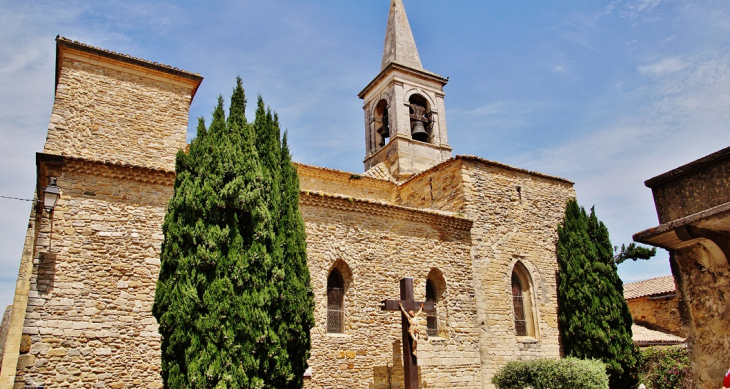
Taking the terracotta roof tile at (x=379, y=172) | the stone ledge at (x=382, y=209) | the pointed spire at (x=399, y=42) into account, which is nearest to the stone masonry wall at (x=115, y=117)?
the stone ledge at (x=382, y=209)

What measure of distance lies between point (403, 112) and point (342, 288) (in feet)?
40.6

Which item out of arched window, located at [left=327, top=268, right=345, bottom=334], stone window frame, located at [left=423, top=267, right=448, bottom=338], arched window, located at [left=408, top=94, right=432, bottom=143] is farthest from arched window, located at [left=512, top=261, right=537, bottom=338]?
arched window, located at [left=408, top=94, right=432, bottom=143]

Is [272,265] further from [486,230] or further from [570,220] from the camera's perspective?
[570,220]

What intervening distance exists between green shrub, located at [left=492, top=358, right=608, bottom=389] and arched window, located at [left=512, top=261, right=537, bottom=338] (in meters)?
1.67

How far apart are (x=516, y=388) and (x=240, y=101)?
31.4ft

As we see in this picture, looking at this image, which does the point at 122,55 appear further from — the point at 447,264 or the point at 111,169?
the point at 447,264

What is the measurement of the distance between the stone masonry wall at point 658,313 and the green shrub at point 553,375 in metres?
8.18

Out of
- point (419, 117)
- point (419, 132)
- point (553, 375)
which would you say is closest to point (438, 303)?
point (553, 375)

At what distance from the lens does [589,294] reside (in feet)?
47.1

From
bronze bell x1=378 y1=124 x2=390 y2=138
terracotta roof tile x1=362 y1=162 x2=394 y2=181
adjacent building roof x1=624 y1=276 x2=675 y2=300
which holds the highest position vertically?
bronze bell x1=378 y1=124 x2=390 y2=138

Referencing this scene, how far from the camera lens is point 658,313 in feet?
63.9

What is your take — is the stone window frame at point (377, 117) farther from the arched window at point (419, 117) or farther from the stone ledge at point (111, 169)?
the stone ledge at point (111, 169)

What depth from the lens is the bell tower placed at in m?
22.0

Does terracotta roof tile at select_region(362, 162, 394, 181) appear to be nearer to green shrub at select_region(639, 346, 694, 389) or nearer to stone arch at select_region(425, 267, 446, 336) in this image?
stone arch at select_region(425, 267, 446, 336)
